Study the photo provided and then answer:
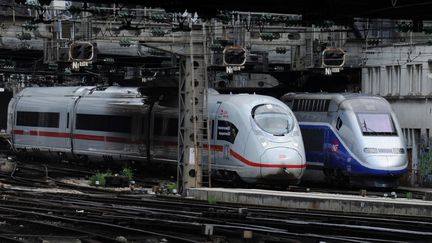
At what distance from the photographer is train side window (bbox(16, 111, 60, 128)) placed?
41.2m

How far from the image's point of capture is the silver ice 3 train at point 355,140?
3125 centimetres

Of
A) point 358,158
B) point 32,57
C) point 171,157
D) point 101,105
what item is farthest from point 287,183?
point 32,57

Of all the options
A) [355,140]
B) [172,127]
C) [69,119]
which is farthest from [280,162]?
[69,119]

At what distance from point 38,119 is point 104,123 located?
19.6 ft

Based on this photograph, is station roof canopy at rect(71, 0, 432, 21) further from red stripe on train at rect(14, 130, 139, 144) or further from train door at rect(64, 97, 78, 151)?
train door at rect(64, 97, 78, 151)

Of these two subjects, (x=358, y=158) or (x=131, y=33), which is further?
(x=131, y=33)

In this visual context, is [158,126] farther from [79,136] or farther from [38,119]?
[38,119]

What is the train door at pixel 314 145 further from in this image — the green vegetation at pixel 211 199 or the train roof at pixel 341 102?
the green vegetation at pixel 211 199

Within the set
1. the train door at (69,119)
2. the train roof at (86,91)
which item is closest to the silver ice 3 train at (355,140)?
the train roof at (86,91)

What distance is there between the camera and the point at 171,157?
1304 inches

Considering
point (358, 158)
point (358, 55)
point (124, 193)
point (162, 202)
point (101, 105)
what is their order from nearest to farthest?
point (162, 202)
point (124, 193)
point (358, 158)
point (101, 105)
point (358, 55)

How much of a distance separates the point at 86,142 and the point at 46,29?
6194 mm

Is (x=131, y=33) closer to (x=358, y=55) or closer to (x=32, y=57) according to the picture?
(x=32, y=57)

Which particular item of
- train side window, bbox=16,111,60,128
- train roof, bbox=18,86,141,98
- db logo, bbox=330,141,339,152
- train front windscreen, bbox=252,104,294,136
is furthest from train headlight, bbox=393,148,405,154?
train side window, bbox=16,111,60,128
